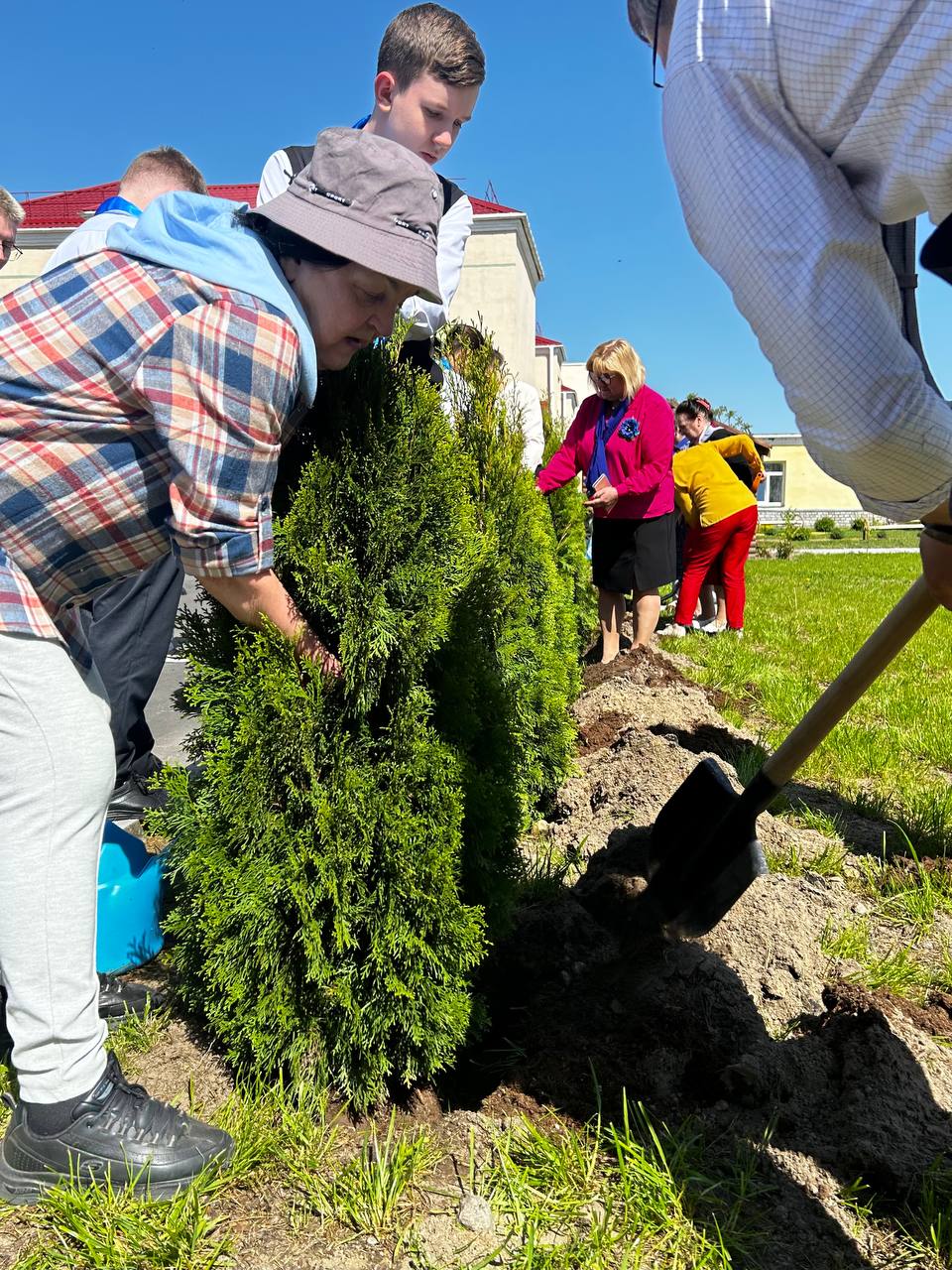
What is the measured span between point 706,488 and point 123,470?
711cm

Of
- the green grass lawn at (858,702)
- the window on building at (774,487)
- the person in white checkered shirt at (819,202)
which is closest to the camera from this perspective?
the person in white checkered shirt at (819,202)

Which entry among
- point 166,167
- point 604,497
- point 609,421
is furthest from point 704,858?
point 609,421

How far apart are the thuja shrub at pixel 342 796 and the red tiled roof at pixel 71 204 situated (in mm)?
28116

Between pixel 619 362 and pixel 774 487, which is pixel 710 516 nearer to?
pixel 619 362

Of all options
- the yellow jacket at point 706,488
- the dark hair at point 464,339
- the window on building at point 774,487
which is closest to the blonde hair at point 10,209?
the dark hair at point 464,339

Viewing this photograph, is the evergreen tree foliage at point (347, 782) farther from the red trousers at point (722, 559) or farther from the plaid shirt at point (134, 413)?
the red trousers at point (722, 559)

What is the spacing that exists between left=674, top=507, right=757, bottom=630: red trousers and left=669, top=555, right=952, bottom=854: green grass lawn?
1.13ft

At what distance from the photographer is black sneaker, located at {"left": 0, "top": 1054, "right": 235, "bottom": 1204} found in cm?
184

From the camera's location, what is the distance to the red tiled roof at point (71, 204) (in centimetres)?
2675

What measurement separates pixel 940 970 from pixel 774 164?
2.30 meters

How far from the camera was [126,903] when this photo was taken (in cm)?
255

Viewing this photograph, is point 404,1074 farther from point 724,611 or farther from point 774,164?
point 724,611

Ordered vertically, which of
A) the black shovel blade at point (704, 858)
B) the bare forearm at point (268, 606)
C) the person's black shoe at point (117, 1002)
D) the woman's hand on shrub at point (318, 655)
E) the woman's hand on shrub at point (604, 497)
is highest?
the woman's hand on shrub at point (604, 497)

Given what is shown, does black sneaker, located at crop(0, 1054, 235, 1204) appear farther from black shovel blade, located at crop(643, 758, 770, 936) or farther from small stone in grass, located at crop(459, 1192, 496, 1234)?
black shovel blade, located at crop(643, 758, 770, 936)
